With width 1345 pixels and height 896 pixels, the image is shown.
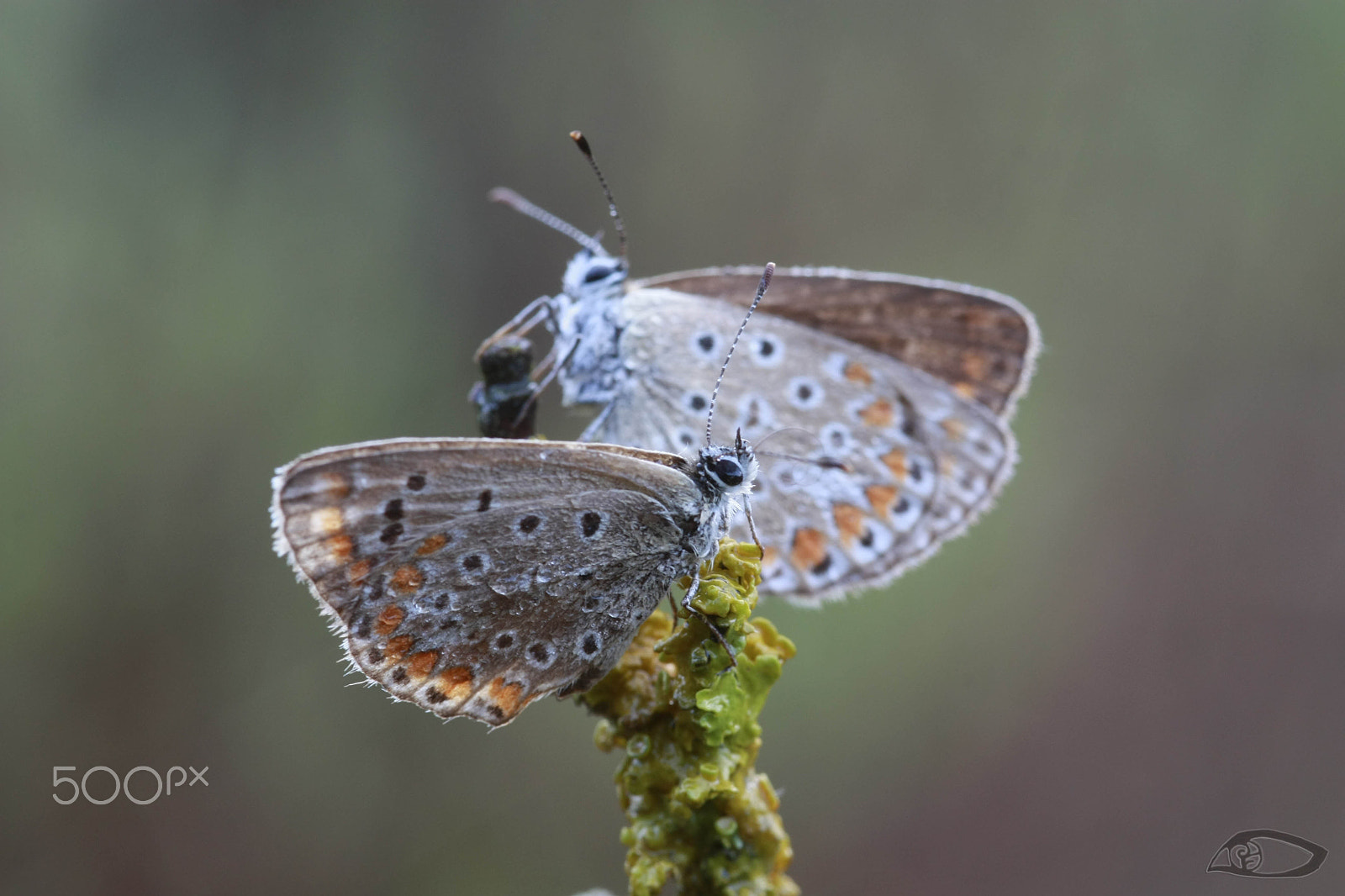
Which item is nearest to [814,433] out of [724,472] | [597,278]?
[597,278]

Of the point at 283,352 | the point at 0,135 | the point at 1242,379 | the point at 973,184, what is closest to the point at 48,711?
the point at 283,352

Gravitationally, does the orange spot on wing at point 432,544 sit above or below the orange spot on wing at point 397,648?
above

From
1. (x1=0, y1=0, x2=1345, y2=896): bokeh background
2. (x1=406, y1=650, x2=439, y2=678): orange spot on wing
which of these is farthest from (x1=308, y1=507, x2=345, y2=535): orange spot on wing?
(x1=0, y1=0, x2=1345, y2=896): bokeh background

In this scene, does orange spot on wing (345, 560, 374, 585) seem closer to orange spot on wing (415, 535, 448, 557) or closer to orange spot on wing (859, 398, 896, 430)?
orange spot on wing (415, 535, 448, 557)

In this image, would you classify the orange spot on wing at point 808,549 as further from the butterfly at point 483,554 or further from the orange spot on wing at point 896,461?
the butterfly at point 483,554

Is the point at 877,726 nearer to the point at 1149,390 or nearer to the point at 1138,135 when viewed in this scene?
the point at 1149,390

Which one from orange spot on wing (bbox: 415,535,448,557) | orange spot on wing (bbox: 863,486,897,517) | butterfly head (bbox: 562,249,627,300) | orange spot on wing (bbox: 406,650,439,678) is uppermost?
butterfly head (bbox: 562,249,627,300)

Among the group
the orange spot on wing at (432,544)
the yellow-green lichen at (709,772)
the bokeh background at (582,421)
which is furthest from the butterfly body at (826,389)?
the bokeh background at (582,421)
